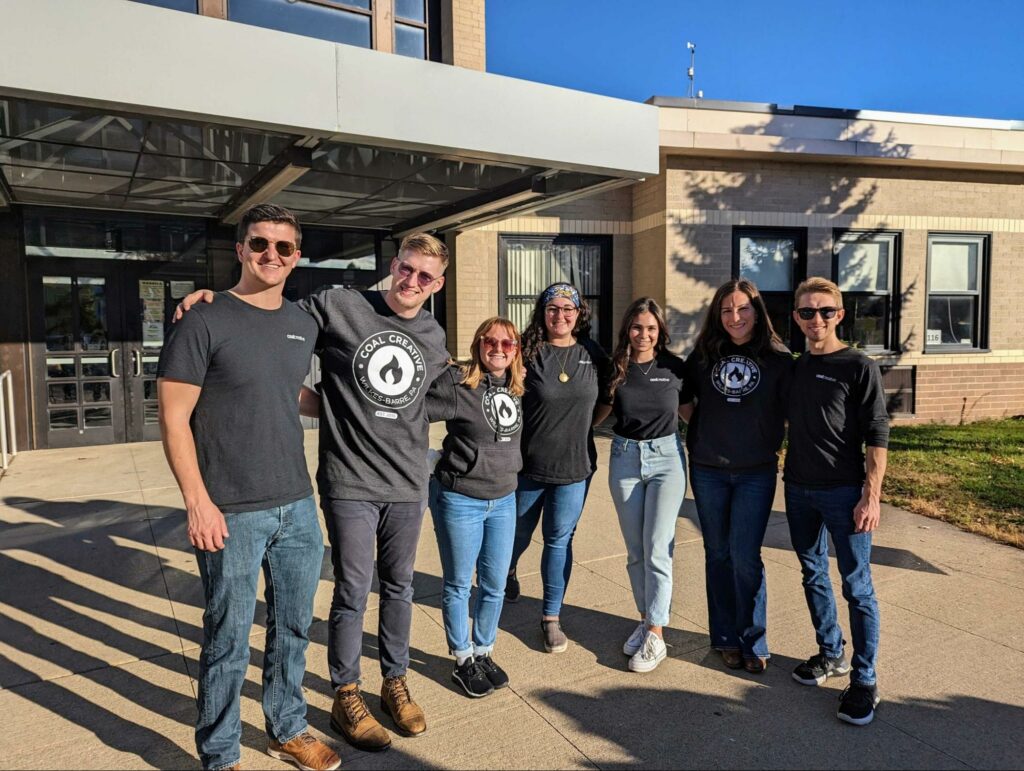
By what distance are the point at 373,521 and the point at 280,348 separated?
2.56 feet

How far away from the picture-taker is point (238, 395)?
244cm

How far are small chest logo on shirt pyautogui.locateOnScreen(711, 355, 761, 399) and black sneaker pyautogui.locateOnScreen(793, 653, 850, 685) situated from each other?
125cm

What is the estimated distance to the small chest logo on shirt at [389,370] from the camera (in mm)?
2826

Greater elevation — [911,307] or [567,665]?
[911,307]

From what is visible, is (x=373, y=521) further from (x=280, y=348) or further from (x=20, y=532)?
(x=20, y=532)

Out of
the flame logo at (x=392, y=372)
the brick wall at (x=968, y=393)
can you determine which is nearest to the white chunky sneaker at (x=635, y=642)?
the flame logo at (x=392, y=372)

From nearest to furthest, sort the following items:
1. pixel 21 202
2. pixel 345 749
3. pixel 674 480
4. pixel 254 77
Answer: pixel 345 749, pixel 674 480, pixel 254 77, pixel 21 202

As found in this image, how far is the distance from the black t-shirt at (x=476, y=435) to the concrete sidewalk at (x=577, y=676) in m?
0.93

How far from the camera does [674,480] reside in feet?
11.3

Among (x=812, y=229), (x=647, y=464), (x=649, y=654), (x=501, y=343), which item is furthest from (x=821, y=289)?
(x=812, y=229)

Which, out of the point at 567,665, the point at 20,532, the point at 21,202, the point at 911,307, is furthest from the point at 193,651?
the point at 911,307

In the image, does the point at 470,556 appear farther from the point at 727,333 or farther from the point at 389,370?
the point at 727,333

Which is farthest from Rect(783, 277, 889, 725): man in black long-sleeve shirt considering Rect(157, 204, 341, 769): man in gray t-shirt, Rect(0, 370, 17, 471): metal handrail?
Rect(0, 370, 17, 471): metal handrail

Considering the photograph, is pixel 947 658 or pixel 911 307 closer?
pixel 947 658
